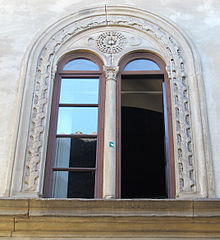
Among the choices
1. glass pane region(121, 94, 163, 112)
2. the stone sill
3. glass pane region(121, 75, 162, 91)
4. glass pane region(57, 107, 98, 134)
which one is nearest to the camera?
the stone sill

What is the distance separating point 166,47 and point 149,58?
0.33 m

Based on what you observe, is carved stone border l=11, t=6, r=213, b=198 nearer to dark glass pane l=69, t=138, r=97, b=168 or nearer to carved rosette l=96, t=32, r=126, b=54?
carved rosette l=96, t=32, r=126, b=54

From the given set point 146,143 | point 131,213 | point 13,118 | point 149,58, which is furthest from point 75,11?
point 146,143

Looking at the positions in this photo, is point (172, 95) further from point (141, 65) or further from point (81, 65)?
point (81, 65)

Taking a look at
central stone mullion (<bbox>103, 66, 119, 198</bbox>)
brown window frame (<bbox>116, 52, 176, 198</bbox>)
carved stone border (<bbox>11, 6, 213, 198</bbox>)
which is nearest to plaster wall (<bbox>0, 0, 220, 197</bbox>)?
carved stone border (<bbox>11, 6, 213, 198</bbox>)

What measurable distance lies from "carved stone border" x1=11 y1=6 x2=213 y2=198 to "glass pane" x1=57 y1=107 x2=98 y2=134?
10.4 inches

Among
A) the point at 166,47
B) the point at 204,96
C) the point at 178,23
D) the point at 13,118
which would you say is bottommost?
the point at 13,118

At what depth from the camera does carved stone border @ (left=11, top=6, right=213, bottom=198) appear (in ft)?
18.1

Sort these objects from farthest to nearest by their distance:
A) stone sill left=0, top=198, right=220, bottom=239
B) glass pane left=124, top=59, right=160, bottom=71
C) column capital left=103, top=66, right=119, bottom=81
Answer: glass pane left=124, top=59, right=160, bottom=71
column capital left=103, top=66, right=119, bottom=81
stone sill left=0, top=198, right=220, bottom=239

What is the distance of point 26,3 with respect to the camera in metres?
7.23

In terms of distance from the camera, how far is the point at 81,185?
5.73m

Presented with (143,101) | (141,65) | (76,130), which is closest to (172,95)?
(141,65)

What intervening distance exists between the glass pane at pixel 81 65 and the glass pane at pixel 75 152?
51.0 inches

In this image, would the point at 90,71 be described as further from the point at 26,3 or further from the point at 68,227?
the point at 68,227
